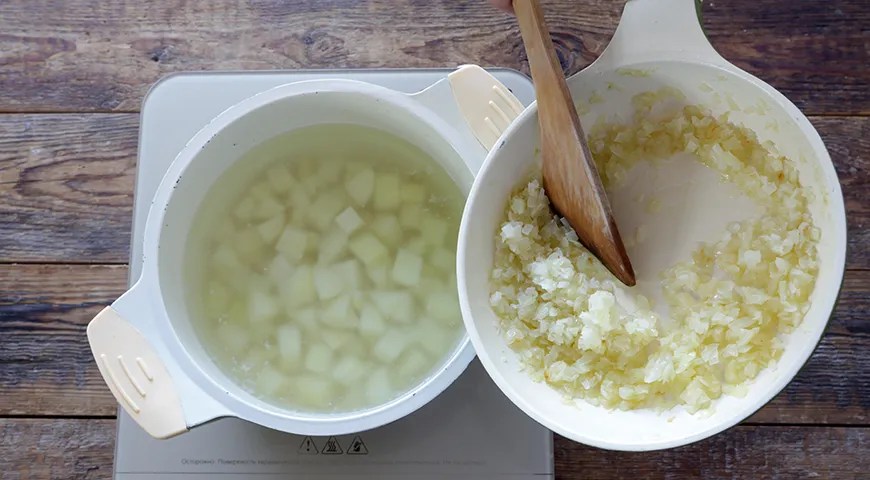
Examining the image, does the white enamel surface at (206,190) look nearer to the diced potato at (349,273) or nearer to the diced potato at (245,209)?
the diced potato at (245,209)

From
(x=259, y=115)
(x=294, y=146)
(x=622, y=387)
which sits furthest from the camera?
(x=294, y=146)

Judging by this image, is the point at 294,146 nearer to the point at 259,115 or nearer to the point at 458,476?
the point at 259,115

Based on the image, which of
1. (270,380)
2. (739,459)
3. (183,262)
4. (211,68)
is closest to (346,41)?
(211,68)

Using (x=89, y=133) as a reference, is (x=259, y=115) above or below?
above

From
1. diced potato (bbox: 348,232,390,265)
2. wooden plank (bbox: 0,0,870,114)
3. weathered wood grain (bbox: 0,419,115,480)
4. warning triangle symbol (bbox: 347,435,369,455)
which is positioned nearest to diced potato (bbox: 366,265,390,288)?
diced potato (bbox: 348,232,390,265)

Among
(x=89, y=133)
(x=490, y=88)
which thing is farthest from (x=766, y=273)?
(x=89, y=133)

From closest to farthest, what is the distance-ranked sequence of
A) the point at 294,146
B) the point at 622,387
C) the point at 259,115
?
the point at 622,387 < the point at 259,115 < the point at 294,146

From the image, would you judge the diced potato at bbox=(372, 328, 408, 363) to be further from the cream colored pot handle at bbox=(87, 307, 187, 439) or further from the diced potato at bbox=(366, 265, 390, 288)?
the cream colored pot handle at bbox=(87, 307, 187, 439)
